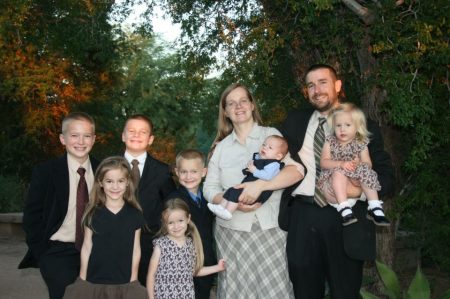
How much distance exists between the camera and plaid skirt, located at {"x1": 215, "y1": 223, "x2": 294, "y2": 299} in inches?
201

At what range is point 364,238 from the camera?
475cm

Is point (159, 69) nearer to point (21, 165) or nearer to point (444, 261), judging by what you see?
point (21, 165)

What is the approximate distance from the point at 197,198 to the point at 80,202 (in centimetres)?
97

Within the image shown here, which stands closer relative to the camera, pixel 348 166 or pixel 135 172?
pixel 348 166

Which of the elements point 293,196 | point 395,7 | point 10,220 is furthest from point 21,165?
point 293,196

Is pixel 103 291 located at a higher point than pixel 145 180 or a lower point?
lower

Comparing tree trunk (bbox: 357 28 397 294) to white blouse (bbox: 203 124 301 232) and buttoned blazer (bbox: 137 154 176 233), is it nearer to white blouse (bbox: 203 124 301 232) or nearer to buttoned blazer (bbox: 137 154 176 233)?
white blouse (bbox: 203 124 301 232)

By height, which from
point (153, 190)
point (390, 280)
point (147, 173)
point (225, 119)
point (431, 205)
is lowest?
point (390, 280)

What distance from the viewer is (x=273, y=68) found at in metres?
13.6

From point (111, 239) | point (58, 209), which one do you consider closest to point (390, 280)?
point (111, 239)

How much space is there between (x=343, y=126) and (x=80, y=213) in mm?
2141

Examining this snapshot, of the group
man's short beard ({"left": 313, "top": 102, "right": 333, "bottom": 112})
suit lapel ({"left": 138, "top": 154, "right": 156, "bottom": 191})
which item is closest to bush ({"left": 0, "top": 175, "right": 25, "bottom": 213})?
suit lapel ({"left": 138, "top": 154, "right": 156, "bottom": 191})

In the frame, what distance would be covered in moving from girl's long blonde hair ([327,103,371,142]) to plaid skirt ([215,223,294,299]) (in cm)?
96

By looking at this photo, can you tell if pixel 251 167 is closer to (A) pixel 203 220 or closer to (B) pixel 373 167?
(A) pixel 203 220
